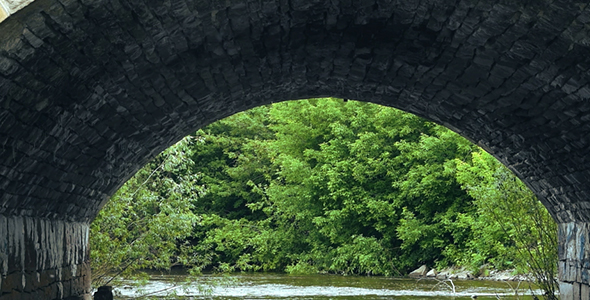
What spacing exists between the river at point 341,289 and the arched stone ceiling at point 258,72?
748 cm

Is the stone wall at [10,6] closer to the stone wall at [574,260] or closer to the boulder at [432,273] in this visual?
the stone wall at [574,260]

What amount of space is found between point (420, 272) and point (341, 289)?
5847 mm

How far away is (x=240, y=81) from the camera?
739cm

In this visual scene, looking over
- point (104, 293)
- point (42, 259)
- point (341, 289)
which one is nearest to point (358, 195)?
point (341, 289)

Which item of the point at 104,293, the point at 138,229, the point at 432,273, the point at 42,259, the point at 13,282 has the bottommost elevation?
the point at 104,293

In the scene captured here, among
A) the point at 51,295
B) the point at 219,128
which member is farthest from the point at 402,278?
the point at 51,295

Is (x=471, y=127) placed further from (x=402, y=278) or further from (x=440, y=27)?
(x=402, y=278)

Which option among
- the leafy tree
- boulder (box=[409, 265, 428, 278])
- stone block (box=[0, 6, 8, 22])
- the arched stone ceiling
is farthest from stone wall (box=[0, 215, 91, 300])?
boulder (box=[409, 265, 428, 278])

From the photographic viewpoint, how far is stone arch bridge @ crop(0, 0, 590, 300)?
4727 millimetres

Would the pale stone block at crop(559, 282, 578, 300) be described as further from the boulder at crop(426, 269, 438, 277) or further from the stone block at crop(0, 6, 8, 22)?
the boulder at crop(426, 269, 438, 277)

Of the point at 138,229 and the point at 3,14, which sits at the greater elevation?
the point at 3,14

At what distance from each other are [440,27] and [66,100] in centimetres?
292

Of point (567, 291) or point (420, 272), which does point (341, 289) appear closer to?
point (420, 272)

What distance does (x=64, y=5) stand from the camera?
4.11m
